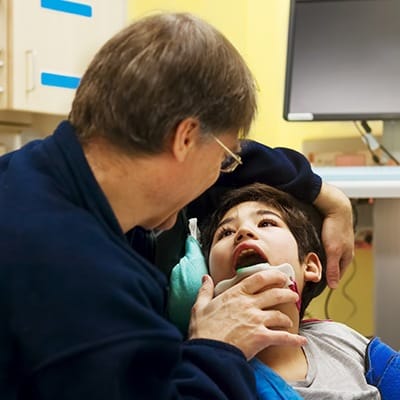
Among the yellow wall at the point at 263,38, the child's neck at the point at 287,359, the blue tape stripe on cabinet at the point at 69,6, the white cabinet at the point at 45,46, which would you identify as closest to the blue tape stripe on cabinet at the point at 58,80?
the white cabinet at the point at 45,46

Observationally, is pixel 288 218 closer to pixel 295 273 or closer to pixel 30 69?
pixel 295 273

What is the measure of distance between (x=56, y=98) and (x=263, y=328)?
156cm

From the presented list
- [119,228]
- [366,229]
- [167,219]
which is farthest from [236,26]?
[119,228]

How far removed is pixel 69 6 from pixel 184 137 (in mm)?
1632

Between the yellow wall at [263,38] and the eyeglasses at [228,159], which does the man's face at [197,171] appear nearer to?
the eyeglasses at [228,159]

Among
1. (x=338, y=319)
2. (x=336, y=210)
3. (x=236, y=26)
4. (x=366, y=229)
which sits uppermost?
(x=236, y=26)

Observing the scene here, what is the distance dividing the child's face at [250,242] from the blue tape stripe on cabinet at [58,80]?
1190 mm

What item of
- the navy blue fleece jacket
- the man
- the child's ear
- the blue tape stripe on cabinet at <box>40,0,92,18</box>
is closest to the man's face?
the man

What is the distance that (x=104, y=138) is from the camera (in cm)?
80

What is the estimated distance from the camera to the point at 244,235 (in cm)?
112

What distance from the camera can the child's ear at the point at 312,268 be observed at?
1198 millimetres

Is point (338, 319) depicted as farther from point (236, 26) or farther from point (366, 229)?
point (236, 26)

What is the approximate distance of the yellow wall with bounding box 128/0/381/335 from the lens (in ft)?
8.18

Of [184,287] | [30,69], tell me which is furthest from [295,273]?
[30,69]
